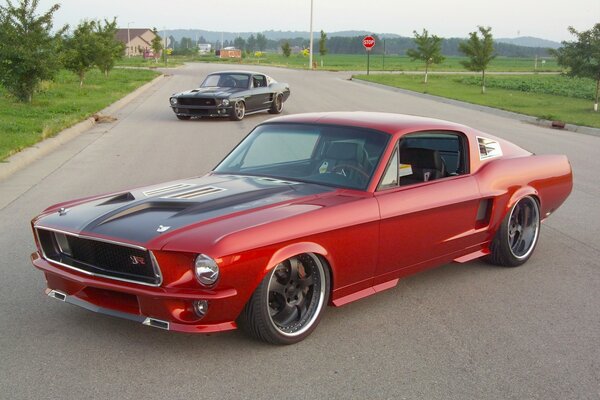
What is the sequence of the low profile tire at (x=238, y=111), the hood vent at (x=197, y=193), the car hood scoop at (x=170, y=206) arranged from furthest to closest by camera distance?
the low profile tire at (x=238, y=111), the hood vent at (x=197, y=193), the car hood scoop at (x=170, y=206)

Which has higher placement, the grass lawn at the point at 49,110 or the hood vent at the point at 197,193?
the hood vent at the point at 197,193

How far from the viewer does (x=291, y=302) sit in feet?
13.6

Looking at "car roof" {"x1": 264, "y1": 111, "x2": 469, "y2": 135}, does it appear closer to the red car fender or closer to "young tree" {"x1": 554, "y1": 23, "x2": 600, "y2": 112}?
the red car fender

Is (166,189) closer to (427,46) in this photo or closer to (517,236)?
(517,236)

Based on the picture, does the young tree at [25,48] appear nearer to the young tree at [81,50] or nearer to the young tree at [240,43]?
the young tree at [81,50]

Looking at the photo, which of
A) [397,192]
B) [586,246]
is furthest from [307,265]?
[586,246]

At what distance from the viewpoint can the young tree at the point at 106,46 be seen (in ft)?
94.8

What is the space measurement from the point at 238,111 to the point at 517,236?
1280 cm

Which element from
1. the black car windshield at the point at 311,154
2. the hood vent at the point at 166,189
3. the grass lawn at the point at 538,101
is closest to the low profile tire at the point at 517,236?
the black car windshield at the point at 311,154

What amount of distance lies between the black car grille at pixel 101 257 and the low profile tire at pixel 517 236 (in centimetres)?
305

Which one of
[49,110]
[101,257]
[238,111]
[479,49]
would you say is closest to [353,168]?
[101,257]

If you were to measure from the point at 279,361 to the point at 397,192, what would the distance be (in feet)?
4.96

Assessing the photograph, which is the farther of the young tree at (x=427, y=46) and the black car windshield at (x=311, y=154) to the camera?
the young tree at (x=427, y=46)

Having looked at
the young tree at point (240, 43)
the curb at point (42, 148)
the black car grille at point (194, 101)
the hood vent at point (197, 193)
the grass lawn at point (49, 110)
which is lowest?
the curb at point (42, 148)
